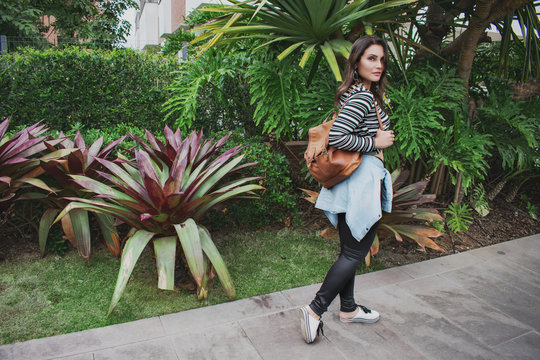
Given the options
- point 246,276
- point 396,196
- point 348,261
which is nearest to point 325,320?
point 348,261

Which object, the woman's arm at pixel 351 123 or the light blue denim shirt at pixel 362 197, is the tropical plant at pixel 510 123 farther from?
the woman's arm at pixel 351 123

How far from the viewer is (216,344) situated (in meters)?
2.39

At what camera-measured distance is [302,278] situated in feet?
10.8

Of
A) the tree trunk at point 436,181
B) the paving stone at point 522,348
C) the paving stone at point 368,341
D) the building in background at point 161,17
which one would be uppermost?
the building in background at point 161,17

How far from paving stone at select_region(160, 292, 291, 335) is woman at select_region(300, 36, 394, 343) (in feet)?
1.49

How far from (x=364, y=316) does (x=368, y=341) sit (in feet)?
0.66

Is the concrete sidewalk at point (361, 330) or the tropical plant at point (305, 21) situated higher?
the tropical plant at point (305, 21)

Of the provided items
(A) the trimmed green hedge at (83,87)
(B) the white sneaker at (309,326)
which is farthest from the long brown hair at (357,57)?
(A) the trimmed green hedge at (83,87)

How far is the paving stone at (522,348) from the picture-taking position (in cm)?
242

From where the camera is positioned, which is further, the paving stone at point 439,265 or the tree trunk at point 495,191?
the tree trunk at point 495,191

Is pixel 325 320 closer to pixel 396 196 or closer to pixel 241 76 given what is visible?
pixel 396 196

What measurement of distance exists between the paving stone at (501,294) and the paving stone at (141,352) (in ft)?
7.87

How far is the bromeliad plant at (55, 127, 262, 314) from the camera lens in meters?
2.62

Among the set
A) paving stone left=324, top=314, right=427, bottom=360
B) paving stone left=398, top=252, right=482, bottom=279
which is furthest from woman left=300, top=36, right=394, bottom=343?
paving stone left=398, top=252, right=482, bottom=279
